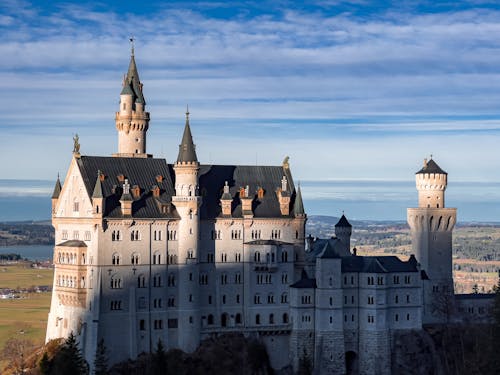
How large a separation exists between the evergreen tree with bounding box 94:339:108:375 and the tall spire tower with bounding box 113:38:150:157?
26098mm

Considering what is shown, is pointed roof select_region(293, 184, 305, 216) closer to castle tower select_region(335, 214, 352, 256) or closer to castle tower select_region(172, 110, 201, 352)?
castle tower select_region(335, 214, 352, 256)

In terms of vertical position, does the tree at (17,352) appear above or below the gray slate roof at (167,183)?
below

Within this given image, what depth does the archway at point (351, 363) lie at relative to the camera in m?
137

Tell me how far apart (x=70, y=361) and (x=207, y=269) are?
22.2 metres

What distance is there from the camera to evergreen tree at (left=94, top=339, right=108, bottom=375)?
120m

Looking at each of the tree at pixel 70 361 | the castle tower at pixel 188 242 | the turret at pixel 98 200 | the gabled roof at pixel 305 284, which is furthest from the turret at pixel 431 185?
the tree at pixel 70 361

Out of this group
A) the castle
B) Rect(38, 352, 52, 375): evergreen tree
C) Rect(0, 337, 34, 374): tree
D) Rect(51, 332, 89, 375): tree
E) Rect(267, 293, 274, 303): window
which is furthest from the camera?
Rect(267, 293, 274, 303): window

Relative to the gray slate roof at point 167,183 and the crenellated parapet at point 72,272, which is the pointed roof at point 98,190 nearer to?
the gray slate roof at point 167,183

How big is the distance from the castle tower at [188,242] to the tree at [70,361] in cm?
1224

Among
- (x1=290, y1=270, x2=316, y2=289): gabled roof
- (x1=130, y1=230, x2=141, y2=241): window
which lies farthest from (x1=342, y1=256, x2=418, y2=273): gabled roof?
(x1=130, y1=230, x2=141, y2=241): window

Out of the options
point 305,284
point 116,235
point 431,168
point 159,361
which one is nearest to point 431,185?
point 431,168

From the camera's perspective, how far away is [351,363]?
13788cm

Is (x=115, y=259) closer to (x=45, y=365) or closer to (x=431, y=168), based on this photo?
(x=45, y=365)

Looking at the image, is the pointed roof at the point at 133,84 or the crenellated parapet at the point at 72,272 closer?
the crenellated parapet at the point at 72,272
